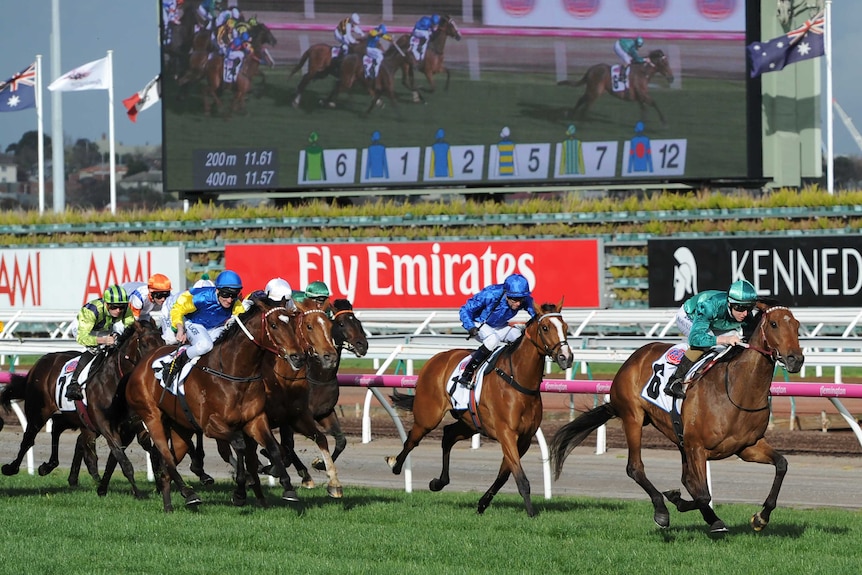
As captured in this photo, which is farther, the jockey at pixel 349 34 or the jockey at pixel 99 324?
the jockey at pixel 349 34

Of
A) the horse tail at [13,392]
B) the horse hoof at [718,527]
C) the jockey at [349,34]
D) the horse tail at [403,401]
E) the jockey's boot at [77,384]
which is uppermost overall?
the jockey at [349,34]

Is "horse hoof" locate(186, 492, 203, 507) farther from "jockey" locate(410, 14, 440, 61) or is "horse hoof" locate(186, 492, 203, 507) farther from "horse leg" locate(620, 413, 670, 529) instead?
"jockey" locate(410, 14, 440, 61)

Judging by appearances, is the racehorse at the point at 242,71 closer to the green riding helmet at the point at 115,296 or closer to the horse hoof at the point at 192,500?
the green riding helmet at the point at 115,296

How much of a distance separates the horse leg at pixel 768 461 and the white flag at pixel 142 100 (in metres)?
17.5

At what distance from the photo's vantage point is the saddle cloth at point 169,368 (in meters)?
8.54

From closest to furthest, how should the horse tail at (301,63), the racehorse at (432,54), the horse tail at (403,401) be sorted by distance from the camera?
the horse tail at (403,401) → the racehorse at (432,54) → the horse tail at (301,63)

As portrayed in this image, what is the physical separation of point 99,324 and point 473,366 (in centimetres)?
271

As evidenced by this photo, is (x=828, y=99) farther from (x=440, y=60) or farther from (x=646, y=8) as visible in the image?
(x=440, y=60)

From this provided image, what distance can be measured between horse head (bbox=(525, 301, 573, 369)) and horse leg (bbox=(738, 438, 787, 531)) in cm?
111

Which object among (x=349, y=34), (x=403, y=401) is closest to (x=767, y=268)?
(x=349, y=34)

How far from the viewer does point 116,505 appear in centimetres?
860

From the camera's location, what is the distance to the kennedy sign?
1628 centimetres

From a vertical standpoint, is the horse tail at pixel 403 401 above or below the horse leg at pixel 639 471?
above

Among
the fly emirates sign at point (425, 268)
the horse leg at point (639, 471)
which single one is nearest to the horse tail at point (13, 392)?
the horse leg at point (639, 471)
